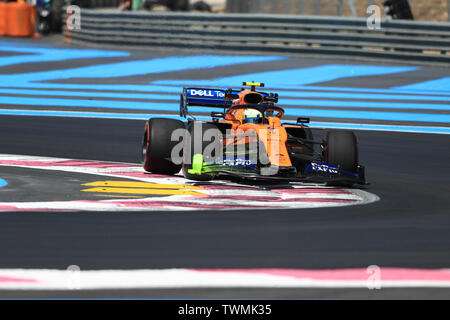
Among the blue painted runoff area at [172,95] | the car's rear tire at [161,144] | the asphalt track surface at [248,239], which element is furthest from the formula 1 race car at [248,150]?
the blue painted runoff area at [172,95]

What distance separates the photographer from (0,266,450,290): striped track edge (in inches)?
226

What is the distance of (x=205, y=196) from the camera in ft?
28.3

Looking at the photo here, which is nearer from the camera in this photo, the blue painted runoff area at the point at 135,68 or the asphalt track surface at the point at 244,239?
the asphalt track surface at the point at 244,239

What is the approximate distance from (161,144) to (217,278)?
13.2 feet

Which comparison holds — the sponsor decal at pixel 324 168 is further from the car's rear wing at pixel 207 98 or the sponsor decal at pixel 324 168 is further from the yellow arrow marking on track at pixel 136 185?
the car's rear wing at pixel 207 98

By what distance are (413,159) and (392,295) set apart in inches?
241

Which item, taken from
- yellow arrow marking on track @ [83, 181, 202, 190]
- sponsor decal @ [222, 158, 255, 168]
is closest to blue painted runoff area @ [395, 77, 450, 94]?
sponsor decal @ [222, 158, 255, 168]


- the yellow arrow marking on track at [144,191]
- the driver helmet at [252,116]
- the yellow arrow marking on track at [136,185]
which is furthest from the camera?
the driver helmet at [252,116]

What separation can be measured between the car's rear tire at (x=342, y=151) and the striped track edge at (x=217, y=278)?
3579 millimetres

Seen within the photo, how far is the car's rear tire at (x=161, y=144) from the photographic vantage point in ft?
32.1

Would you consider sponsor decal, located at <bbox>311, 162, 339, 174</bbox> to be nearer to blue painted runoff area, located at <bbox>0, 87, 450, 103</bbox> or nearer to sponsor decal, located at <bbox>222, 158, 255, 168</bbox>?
sponsor decal, located at <bbox>222, 158, 255, 168</bbox>

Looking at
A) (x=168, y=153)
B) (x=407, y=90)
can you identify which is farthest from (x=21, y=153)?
(x=407, y=90)

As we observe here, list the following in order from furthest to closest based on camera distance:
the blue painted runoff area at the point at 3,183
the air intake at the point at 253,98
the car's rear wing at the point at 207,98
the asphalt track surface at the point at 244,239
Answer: the car's rear wing at the point at 207,98 < the air intake at the point at 253,98 < the blue painted runoff area at the point at 3,183 < the asphalt track surface at the point at 244,239
